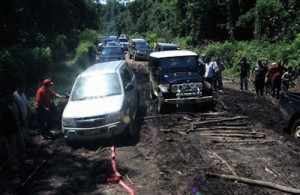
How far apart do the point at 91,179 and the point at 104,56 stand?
22.6m

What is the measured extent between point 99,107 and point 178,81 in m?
4.02

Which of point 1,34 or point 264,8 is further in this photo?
point 264,8

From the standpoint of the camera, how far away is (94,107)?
11.6 metres

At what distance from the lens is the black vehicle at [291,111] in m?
10.8

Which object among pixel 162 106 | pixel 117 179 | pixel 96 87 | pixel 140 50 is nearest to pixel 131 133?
pixel 96 87

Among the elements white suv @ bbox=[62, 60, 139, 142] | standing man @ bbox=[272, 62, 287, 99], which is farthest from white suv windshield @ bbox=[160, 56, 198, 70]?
standing man @ bbox=[272, 62, 287, 99]

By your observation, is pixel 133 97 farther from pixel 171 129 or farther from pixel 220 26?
pixel 220 26

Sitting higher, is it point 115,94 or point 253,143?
point 115,94

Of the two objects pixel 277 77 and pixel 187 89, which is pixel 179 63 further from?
pixel 277 77

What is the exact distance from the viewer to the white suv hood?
1139cm

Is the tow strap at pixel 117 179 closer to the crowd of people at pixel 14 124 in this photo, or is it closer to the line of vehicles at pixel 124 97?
the line of vehicles at pixel 124 97

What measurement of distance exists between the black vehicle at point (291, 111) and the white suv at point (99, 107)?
14.2 feet

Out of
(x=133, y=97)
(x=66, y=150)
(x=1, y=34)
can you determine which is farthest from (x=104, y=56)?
(x=66, y=150)

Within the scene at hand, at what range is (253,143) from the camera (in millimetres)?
10492
